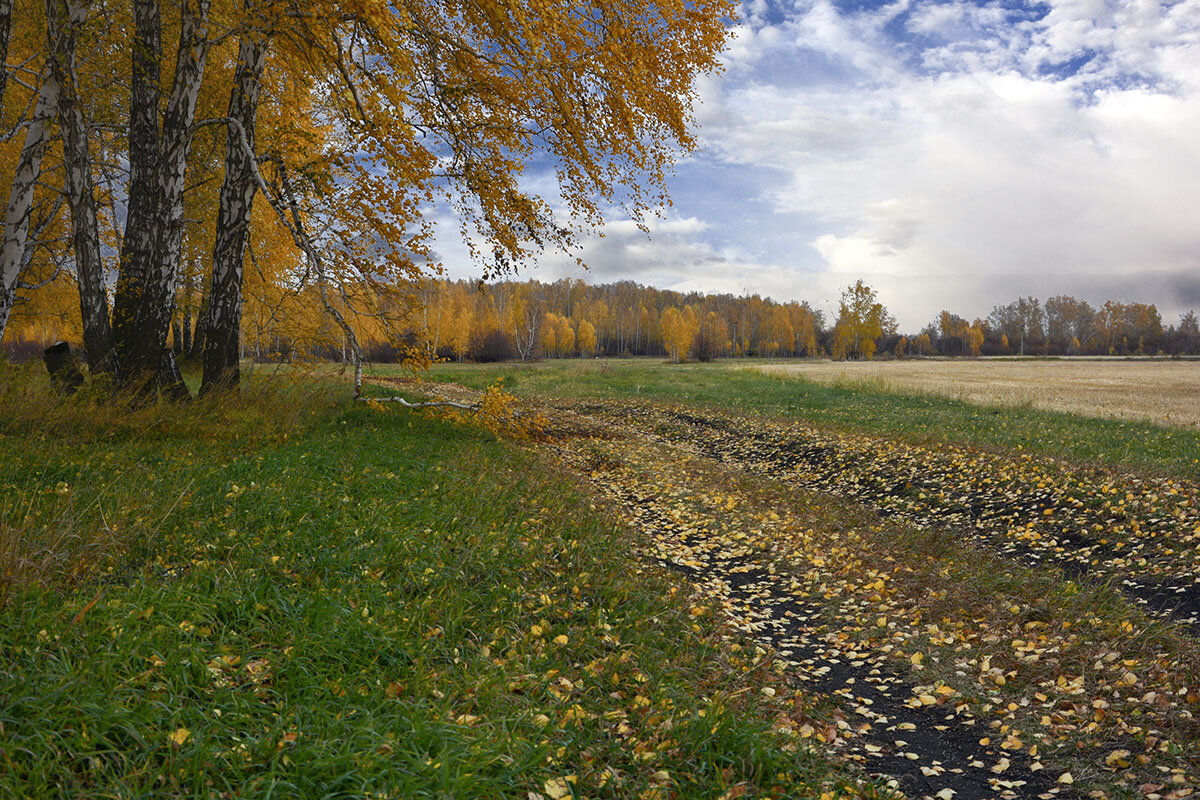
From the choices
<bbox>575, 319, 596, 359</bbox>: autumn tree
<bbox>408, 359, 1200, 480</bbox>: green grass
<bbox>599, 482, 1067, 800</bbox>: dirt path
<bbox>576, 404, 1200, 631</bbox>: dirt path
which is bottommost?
<bbox>599, 482, 1067, 800</bbox>: dirt path

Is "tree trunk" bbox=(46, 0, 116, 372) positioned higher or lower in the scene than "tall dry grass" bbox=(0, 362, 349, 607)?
higher

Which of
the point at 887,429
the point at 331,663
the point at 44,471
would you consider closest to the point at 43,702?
the point at 331,663

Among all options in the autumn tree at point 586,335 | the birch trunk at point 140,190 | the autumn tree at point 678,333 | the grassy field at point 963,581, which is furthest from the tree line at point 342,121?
the autumn tree at point 586,335

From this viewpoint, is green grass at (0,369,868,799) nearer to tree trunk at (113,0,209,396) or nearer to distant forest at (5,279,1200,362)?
tree trunk at (113,0,209,396)

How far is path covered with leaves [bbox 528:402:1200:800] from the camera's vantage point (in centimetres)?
467

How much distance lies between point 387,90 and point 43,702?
27.1ft

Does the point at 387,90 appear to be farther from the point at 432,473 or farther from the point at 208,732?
the point at 208,732

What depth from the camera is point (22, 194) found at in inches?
366

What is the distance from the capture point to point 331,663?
4086 millimetres

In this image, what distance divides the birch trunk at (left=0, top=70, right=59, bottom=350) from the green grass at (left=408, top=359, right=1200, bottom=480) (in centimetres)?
1795

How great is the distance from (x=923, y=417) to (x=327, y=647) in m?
19.7

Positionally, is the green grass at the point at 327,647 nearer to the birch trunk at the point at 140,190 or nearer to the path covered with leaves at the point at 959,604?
the path covered with leaves at the point at 959,604

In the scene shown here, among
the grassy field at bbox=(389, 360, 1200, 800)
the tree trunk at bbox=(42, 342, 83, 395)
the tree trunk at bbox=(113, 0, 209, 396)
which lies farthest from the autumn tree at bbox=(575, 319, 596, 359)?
the tree trunk at bbox=(113, 0, 209, 396)

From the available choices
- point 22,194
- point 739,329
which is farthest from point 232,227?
point 739,329
